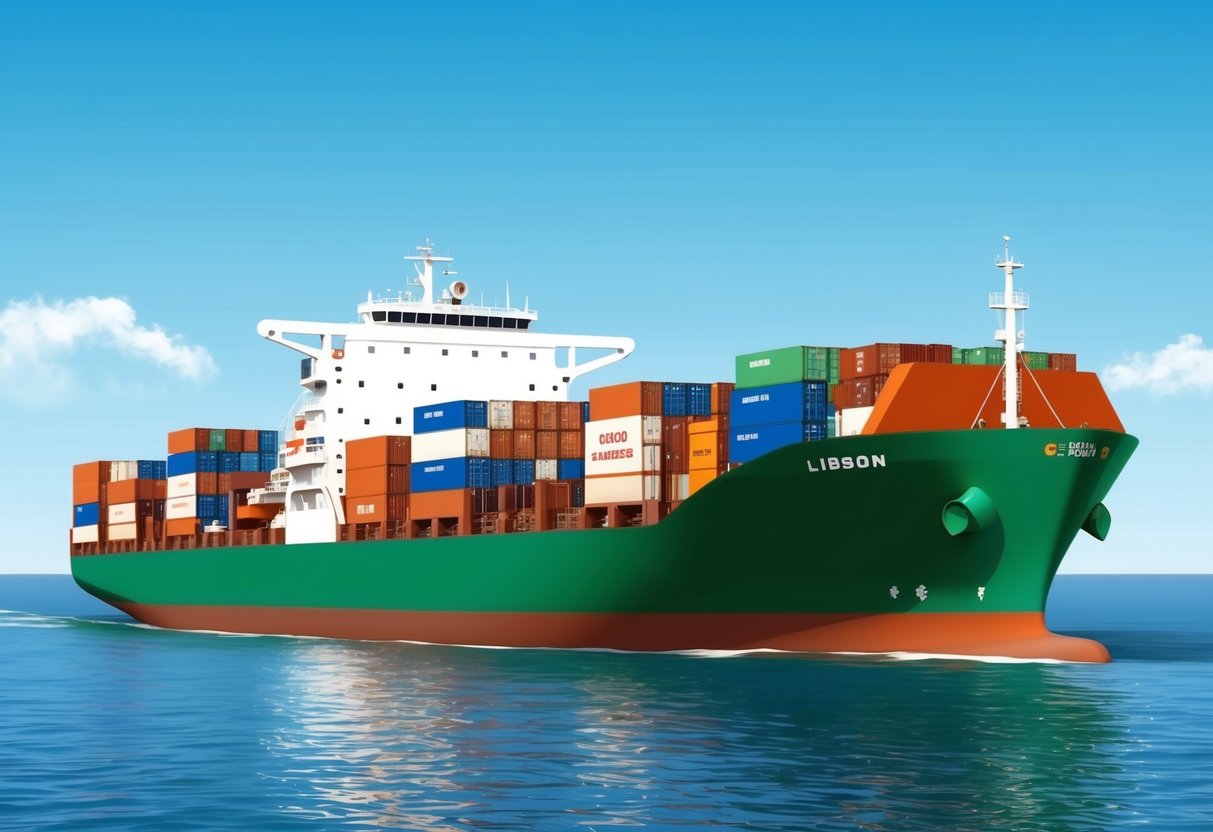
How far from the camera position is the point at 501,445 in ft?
119

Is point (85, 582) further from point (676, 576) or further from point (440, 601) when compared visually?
point (676, 576)

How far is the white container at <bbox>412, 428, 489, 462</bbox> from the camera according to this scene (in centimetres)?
3603

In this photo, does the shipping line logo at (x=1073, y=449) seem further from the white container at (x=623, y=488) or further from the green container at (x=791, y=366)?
the white container at (x=623, y=488)

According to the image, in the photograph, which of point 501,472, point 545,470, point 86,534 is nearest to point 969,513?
point 545,470

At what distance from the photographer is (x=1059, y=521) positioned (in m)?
27.0

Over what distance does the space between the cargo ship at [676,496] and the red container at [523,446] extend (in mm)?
61

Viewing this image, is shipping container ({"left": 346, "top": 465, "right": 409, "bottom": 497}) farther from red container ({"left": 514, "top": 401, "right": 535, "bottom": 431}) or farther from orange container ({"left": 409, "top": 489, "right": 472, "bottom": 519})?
red container ({"left": 514, "top": 401, "right": 535, "bottom": 431})

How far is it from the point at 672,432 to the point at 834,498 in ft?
17.3

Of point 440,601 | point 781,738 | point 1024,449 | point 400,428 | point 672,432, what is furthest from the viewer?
point 400,428

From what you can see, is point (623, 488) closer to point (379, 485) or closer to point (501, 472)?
point (501, 472)

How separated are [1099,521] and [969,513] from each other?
5044 millimetres

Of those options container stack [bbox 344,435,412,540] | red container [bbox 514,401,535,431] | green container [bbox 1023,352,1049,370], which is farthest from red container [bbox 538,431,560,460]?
green container [bbox 1023,352,1049,370]

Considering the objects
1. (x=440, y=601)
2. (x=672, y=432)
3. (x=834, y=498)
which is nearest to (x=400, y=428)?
(x=440, y=601)

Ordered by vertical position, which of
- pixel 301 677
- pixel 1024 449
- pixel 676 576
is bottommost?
pixel 301 677
